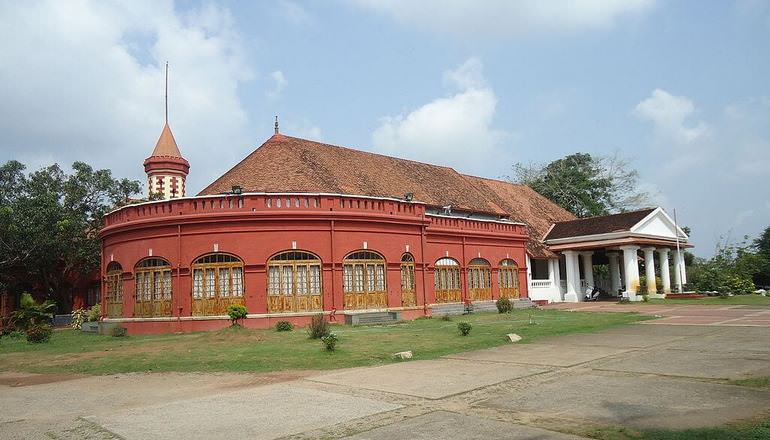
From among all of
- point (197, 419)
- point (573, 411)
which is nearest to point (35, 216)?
point (197, 419)

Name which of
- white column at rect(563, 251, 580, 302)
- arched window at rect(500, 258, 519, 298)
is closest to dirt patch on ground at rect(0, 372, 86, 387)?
arched window at rect(500, 258, 519, 298)

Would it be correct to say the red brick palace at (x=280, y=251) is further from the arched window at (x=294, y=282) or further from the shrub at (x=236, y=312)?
the shrub at (x=236, y=312)

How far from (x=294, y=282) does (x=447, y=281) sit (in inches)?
333

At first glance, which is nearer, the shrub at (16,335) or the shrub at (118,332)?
the shrub at (118,332)

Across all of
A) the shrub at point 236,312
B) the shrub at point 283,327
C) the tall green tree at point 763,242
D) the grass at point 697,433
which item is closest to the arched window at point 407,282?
the shrub at point 283,327

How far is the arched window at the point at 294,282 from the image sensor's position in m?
19.7

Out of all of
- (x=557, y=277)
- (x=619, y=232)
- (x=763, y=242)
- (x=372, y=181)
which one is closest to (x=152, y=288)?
(x=372, y=181)

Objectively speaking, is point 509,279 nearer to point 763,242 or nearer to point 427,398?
point 427,398

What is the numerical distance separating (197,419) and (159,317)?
1388 centimetres

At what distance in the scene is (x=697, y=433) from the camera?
5473 mm

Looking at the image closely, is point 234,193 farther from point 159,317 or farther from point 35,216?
point 35,216

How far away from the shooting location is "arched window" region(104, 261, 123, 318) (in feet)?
70.8

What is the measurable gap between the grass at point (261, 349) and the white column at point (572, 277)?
14.4 meters

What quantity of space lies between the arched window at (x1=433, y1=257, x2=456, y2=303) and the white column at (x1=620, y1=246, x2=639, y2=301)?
9.90 meters
